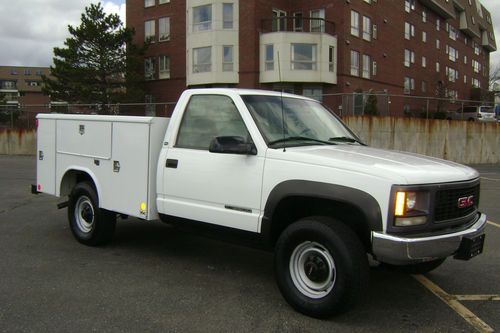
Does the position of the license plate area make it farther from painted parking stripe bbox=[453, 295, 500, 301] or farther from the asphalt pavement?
painted parking stripe bbox=[453, 295, 500, 301]

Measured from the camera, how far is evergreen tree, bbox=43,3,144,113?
37.7m

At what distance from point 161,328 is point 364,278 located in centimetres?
167

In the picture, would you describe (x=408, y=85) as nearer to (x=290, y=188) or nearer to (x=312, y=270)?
(x=290, y=188)

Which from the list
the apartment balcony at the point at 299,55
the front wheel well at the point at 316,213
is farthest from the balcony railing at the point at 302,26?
the front wheel well at the point at 316,213

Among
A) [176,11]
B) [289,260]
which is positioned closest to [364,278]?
[289,260]

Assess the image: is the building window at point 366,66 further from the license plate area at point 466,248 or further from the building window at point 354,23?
the license plate area at point 466,248

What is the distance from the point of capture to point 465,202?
4.38 m

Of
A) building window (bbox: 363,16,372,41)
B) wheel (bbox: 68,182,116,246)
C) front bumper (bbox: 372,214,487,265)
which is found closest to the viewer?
front bumper (bbox: 372,214,487,265)

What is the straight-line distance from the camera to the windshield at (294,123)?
16.0ft

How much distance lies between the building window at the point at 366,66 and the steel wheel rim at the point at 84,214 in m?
35.3

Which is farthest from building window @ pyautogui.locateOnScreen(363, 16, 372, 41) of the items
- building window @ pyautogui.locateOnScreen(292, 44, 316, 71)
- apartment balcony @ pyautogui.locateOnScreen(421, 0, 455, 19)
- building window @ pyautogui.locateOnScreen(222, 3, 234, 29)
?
apartment balcony @ pyautogui.locateOnScreen(421, 0, 455, 19)

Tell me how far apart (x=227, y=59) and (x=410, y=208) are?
3364 cm

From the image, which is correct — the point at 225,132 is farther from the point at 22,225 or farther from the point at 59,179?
the point at 22,225

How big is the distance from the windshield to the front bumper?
1.37m
